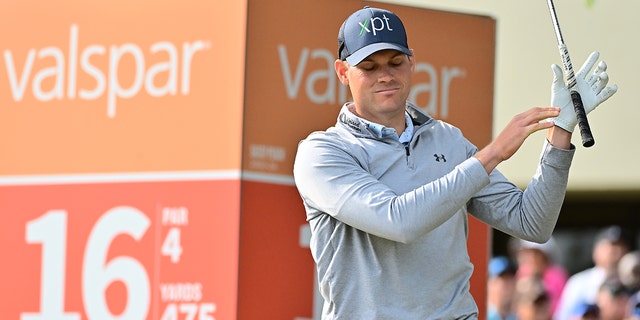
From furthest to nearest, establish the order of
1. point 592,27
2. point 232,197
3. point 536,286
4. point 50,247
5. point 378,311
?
point 592,27
point 536,286
point 50,247
point 232,197
point 378,311

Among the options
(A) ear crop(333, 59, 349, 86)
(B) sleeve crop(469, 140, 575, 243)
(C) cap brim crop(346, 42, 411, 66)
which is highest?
(C) cap brim crop(346, 42, 411, 66)

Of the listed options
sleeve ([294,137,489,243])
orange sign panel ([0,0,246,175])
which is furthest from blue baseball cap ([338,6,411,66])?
orange sign panel ([0,0,246,175])

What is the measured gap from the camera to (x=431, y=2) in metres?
12.4

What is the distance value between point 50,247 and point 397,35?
8.02 feet

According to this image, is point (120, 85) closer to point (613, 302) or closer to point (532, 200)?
point (532, 200)

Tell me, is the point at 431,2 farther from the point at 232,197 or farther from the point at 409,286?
the point at 409,286

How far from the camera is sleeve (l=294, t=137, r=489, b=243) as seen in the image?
3.93m

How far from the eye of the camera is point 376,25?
425cm

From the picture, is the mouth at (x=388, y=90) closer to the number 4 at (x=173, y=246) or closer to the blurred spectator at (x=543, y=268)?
the number 4 at (x=173, y=246)

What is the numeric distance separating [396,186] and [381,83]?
1.02ft

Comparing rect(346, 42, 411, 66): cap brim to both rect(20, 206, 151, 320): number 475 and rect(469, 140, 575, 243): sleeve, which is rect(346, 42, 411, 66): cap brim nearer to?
rect(469, 140, 575, 243): sleeve

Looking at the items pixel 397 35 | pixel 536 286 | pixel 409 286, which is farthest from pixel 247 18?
pixel 536 286

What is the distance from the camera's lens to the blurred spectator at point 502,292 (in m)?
9.96

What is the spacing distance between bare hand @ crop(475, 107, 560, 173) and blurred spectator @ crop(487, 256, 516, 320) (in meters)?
5.92
